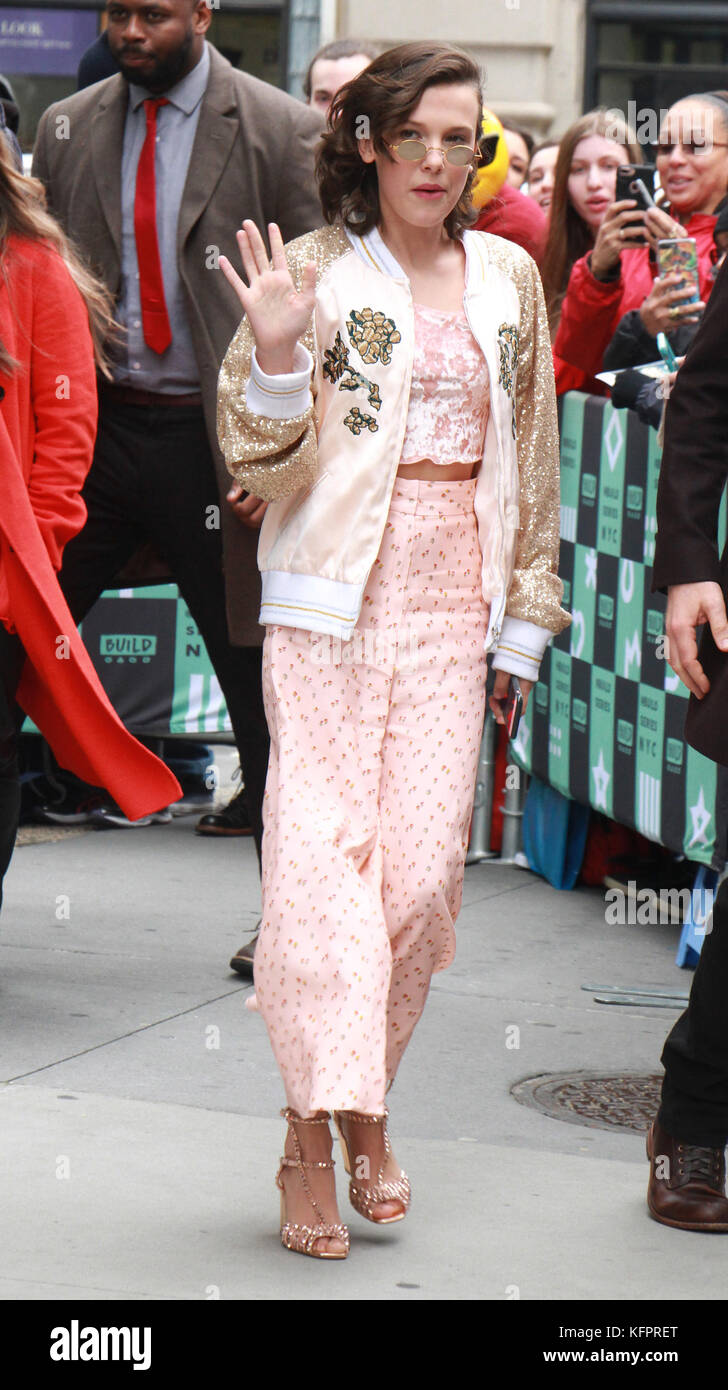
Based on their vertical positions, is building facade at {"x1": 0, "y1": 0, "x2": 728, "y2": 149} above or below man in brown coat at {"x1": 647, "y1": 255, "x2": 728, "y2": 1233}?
above

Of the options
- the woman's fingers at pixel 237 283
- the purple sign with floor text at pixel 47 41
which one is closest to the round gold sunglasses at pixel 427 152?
the woman's fingers at pixel 237 283

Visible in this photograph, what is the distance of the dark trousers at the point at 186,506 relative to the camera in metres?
5.06

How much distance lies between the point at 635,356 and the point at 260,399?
2480 millimetres

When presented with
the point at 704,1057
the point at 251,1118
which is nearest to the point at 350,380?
the point at 704,1057

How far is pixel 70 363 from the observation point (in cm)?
470

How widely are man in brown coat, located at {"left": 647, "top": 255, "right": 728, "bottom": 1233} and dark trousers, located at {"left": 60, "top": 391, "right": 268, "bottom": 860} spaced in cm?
162

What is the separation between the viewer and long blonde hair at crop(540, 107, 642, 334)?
662 cm

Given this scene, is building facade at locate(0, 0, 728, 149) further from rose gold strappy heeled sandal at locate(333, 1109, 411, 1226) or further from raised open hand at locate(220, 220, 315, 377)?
rose gold strappy heeled sandal at locate(333, 1109, 411, 1226)

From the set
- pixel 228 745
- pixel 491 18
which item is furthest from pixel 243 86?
pixel 491 18

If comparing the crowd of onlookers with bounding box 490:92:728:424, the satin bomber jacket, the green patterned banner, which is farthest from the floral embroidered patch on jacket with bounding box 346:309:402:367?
the green patterned banner

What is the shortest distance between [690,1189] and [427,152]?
1740 millimetres

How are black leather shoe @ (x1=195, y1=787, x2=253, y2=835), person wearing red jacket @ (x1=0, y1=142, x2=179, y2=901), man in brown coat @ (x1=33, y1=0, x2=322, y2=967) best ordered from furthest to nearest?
1. black leather shoe @ (x1=195, y1=787, x2=253, y2=835)
2. man in brown coat @ (x1=33, y1=0, x2=322, y2=967)
3. person wearing red jacket @ (x1=0, y1=142, x2=179, y2=901)

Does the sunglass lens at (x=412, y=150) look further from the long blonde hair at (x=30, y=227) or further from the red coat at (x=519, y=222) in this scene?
the red coat at (x=519, y=222)

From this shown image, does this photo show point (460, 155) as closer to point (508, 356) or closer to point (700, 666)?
point (508, 356)
